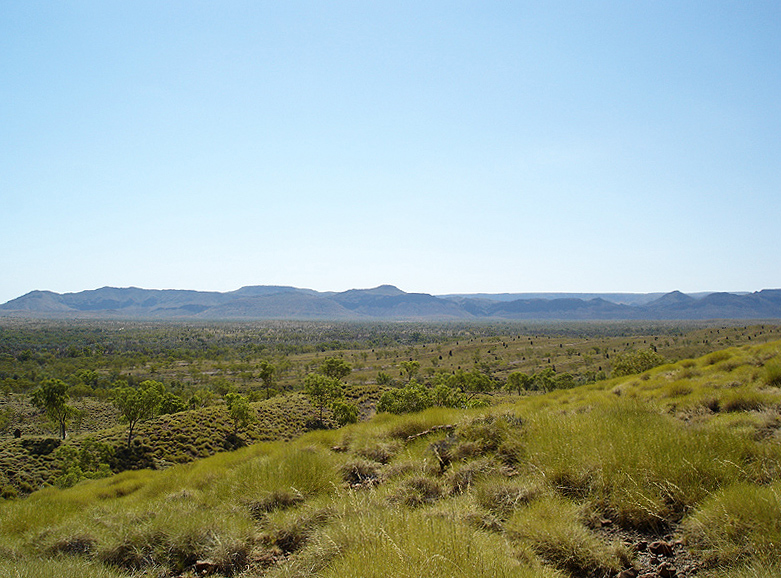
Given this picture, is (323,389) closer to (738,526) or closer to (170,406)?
(170,406)

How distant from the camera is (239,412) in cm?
4972

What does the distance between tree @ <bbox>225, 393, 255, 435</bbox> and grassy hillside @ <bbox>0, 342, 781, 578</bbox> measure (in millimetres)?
42881

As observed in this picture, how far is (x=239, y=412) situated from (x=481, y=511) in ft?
166

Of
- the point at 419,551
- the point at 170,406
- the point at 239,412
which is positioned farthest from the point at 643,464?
the point at 170,406

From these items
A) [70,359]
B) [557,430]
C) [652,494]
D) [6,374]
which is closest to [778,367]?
[557,430]

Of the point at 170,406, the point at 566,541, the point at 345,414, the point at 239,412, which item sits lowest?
the point at 170,406

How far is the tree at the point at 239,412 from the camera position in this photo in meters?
49.6

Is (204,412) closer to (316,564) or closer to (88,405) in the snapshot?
Answer: (88,405)

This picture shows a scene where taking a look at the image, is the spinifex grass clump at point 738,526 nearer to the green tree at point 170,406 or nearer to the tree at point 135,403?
the tree at point 135,403

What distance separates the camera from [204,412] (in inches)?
2232

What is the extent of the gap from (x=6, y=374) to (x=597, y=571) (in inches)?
6083

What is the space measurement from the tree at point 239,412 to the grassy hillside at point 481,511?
42881mm

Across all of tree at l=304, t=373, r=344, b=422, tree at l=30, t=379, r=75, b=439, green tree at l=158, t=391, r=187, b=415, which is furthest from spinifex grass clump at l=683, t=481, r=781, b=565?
tree at l=30, t=379, r=75, b=439

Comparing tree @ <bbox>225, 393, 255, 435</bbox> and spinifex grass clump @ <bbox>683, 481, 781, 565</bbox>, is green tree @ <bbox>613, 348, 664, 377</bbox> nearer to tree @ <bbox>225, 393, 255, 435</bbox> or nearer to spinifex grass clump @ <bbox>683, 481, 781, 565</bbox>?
→ tree @ <bbox>225, 393, 255, 435</bbox>
